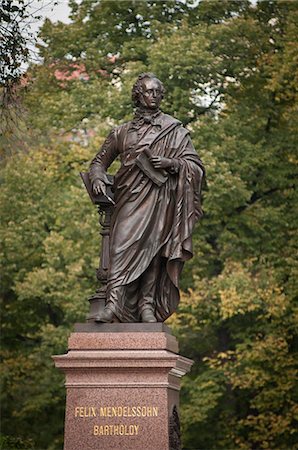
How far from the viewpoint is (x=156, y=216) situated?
37.6ft

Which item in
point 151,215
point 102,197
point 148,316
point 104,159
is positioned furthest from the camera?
point 104,159

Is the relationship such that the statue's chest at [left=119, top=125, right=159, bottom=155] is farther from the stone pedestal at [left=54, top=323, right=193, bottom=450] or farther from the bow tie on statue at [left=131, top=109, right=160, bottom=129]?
the stone pedestal at [left=54, top=323, right=193, bottom=450]

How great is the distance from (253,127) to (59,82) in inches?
197

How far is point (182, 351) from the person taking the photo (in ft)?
79.3

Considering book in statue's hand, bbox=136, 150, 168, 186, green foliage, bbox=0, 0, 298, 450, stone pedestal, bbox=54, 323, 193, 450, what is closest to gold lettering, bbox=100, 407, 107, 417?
stone pedestal, bbox=54, 323, 193, 450

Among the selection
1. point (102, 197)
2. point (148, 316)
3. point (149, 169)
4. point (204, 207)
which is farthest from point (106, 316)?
point (204, 207)

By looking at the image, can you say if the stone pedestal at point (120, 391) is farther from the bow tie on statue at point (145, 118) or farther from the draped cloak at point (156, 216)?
the bow tie on statue at point (145, 118)

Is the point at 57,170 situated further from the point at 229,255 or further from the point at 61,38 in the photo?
the point at 229,255

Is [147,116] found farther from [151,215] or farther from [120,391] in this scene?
[120,391]

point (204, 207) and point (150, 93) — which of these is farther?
point (204, 207)

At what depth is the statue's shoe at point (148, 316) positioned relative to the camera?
437 inches

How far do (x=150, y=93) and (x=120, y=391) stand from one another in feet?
10.7

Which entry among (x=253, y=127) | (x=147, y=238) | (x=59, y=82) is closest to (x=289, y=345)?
(x=253, y=127)

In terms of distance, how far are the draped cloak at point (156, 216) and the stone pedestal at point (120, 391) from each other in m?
0.62
